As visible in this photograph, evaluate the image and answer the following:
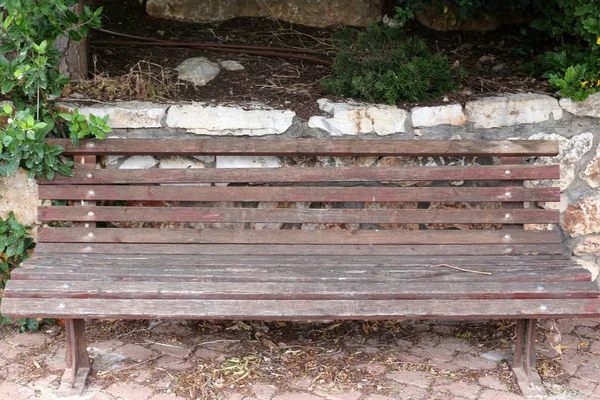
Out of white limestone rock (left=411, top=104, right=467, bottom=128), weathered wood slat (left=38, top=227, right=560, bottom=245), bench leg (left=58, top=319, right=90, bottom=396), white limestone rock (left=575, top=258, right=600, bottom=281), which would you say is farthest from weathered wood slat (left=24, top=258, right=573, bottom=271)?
white limestone rock (left=411, top=104, right=467, bottom=128)

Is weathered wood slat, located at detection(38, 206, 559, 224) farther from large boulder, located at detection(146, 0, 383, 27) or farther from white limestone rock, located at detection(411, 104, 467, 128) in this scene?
large boulder, located at detection(146, 0, 383, 27)

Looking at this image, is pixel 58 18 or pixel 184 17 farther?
pixel 184 17

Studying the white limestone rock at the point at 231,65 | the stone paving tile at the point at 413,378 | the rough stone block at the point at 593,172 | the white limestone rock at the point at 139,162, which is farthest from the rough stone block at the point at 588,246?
the white limestone rock at the point at 139,162

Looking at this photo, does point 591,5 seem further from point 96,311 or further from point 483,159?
point 96,311

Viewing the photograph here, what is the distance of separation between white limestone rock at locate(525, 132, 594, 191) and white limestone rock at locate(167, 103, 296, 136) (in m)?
1.25

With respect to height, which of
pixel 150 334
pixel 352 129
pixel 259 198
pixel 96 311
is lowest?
pixel 150 334

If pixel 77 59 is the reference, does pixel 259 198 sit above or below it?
below

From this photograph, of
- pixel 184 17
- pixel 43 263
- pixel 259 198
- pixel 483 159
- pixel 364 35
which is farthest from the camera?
pixel 184 17

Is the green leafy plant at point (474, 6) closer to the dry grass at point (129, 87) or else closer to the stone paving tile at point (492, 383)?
the dry grass at point (129, 87)

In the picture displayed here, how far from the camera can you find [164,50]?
4.45m

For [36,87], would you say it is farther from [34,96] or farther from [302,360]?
[302,360]

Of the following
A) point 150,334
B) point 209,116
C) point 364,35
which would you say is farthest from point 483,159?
point 150,334

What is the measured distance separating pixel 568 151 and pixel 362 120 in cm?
100

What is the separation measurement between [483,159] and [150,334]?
69.9 inches
